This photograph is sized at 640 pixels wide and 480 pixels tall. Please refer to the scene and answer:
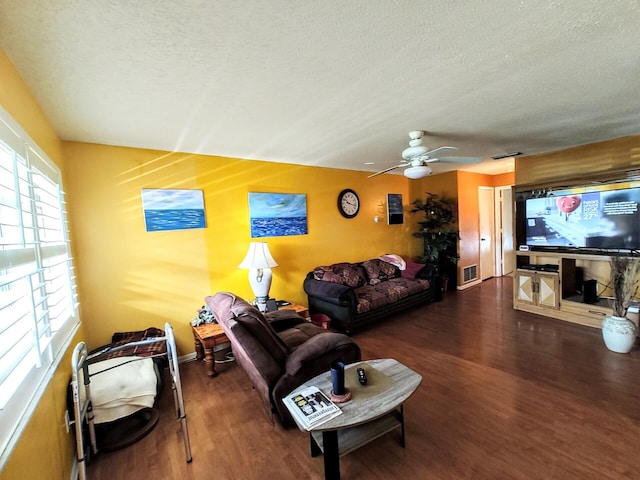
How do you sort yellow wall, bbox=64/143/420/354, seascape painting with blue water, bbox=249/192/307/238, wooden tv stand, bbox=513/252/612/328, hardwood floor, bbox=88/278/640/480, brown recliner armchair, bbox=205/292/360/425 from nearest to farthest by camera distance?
hardwood floor, bbox=88/278/640/480 < brown recliner armchair, bbox=205/292/360/425 < yellow wall, bbox=64/143/420/354 < wooden tv stand, bbox=513/252/612/328 < seascape painting with blue water, bbox=249/192/307/238

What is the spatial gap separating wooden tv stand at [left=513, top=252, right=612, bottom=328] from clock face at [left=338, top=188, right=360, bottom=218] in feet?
8.66

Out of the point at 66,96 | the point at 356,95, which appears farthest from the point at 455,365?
the point at 66,96

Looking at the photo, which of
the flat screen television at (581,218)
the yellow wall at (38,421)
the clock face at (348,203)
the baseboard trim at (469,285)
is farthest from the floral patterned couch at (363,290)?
the yellow wall at (38,421)

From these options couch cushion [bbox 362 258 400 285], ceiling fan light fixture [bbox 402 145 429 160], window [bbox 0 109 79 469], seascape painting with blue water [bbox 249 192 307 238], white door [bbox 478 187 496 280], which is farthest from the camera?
white door [bbox 478 187 496 280]

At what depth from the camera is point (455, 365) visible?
2.64m

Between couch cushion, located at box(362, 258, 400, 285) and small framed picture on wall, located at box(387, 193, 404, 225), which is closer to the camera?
couch cushion, located at box(362, 258, 400, 285)

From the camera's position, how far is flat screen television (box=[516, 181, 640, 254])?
123 inches

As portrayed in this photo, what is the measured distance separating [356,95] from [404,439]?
2.42 meters

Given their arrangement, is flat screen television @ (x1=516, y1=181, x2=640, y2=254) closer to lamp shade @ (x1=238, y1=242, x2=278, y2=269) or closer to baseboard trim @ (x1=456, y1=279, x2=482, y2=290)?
baseboard trim @ (x1=456, y1=279, x2=482, y2=290)

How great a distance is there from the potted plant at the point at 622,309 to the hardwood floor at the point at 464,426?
0.12m

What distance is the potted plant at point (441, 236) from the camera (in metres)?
5.12

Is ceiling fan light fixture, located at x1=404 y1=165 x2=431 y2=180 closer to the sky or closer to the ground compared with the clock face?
closer to the sky

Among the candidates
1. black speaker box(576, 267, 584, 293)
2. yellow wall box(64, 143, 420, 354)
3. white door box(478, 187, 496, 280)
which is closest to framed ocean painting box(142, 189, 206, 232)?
yellow wall box(64, 143, 420, 354)

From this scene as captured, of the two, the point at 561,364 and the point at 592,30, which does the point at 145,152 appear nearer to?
the point at 592,30
